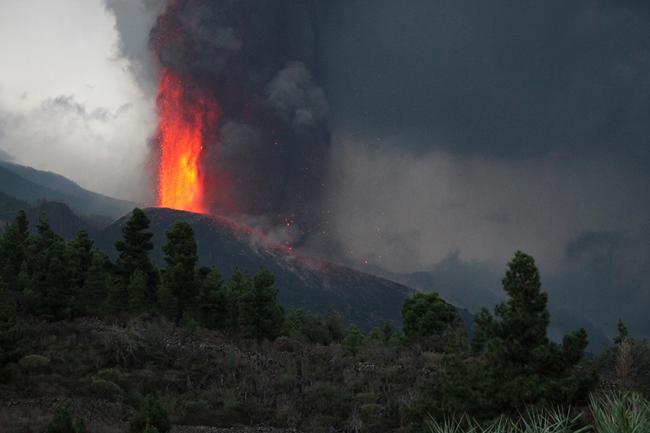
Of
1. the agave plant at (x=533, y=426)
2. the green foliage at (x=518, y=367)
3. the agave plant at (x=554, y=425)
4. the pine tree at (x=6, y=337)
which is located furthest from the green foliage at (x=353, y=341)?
the agave plant at (x=554, y=425)

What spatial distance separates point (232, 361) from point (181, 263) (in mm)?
13621

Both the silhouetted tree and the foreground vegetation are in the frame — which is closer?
the foreground vegetation

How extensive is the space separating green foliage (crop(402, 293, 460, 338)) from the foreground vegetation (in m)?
0.16

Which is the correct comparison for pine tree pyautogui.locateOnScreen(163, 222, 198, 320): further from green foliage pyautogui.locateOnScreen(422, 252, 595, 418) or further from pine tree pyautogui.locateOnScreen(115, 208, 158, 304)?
green foliage pyautogui.locateOnScreen(422, 252, 595, 418)

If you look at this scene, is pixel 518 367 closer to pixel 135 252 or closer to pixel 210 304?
pixel 210 304

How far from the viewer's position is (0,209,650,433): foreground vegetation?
68.4 feet

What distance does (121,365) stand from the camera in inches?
1430

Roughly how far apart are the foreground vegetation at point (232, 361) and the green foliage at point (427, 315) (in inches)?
6.2

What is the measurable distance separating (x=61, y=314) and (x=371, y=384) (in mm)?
23817

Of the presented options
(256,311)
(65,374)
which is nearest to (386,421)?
(65,374)

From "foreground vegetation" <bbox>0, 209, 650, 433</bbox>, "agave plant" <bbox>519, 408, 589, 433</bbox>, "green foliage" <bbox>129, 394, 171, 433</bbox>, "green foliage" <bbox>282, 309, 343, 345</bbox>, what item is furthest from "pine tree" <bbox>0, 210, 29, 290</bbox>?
"agave plant" <bbox>519, 408, 589, 433</bbox>

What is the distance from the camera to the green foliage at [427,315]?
62466 mm

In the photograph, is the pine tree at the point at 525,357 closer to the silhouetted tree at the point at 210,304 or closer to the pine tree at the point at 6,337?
the pine tree at the point at 6,337

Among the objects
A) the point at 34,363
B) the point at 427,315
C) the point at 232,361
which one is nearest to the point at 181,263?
the point at 232,361
